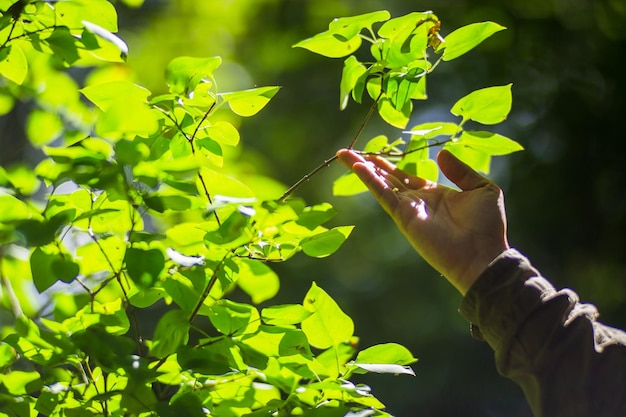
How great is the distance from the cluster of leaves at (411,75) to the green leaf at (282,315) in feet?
0.62

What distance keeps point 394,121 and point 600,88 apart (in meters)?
2.12

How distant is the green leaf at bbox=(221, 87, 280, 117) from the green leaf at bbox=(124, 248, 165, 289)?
0.55 feet

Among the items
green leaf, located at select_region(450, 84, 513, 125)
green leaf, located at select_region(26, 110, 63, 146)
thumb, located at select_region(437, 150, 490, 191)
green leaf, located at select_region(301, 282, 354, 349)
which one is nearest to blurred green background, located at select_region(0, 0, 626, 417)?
green leaf, located at select_region(26, 110, 63, 146)

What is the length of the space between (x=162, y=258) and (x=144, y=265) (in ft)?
0.05

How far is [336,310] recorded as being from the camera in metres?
0.61

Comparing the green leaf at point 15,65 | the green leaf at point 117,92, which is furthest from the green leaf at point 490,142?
the green leaf at point 15,65

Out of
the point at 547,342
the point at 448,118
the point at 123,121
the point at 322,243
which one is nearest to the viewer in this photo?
the point at 123,121

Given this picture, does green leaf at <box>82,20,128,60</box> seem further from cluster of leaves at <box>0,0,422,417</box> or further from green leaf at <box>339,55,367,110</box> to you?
green leaf at <box>339,55,367,110</box>

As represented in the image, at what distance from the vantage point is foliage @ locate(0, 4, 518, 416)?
0.50m

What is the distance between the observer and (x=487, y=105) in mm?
702

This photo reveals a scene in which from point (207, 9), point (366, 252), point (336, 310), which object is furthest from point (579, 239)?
point (336, 310)

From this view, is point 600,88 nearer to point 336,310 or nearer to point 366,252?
point 366,252

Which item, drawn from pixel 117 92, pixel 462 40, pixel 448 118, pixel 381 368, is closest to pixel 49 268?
pixel 117 92

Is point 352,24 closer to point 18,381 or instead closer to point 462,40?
point 462,40
